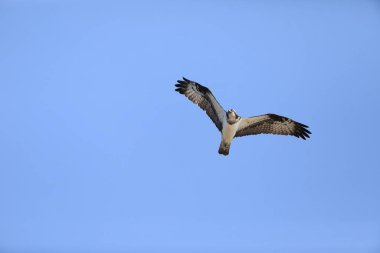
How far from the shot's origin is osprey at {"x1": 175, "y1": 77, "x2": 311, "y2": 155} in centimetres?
1210

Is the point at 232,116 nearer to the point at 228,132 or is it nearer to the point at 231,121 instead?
the point at 231,121

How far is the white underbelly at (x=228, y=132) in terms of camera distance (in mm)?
12023

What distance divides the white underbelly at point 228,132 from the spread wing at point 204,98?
28cm

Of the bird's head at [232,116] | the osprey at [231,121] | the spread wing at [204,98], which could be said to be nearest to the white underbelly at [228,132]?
the osprey at [231,121]

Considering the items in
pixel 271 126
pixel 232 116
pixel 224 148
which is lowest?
pixel 224 148

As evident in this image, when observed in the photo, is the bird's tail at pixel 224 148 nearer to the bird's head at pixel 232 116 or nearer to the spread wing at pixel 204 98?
the spread wing at pixel 204 98

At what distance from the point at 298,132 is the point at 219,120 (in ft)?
7.24

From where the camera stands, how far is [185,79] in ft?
41.8

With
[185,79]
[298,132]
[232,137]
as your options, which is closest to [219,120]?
[232,137]

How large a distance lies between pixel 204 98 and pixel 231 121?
114cm

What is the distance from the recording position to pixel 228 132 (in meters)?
12.1

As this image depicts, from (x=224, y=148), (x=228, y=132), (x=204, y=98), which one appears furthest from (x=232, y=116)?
(x=204, y=98)

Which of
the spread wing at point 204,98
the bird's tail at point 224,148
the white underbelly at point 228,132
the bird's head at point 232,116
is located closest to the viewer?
the bird's head at point 232,116

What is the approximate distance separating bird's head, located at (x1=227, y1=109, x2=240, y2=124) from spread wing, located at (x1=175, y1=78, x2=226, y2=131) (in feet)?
1.33
